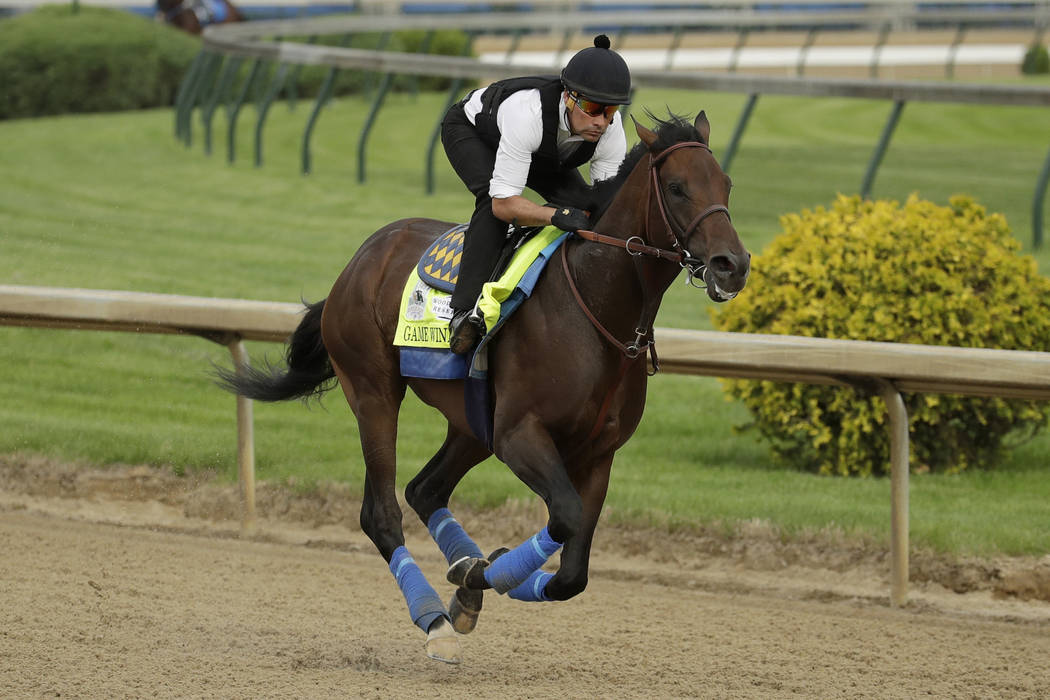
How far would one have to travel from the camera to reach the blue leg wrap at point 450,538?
4.90 m

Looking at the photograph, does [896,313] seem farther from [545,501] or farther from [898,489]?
[545,501]

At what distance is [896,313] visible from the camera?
6.86 meters

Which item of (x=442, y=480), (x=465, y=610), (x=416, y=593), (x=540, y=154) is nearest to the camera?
(x=540, y=154)

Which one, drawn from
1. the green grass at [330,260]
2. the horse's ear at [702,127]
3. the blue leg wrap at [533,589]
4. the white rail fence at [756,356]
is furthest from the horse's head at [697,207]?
the green grass at [330,260]

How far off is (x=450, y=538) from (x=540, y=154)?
136 centimetres

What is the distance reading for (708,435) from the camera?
784 centimetres

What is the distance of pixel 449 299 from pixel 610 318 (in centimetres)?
67

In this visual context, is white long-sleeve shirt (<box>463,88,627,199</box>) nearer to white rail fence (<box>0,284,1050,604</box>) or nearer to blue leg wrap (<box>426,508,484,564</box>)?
blue leg wrap (<box>426,508,484,564</box>)

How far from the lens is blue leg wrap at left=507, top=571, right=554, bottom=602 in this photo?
14.7 feet

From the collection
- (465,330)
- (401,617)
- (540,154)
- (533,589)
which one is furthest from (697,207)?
(401,617)

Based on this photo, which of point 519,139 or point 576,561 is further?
point 519,139

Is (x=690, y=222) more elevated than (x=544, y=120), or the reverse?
(x=544, y=120)

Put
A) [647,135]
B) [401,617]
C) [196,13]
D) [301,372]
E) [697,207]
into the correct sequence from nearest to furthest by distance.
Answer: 1. [697,207]
2. [647,135]
3. [401,617]
4. [301,372]
5. [196,13]

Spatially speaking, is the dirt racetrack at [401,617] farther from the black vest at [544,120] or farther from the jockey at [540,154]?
the black vest at [544,120]
